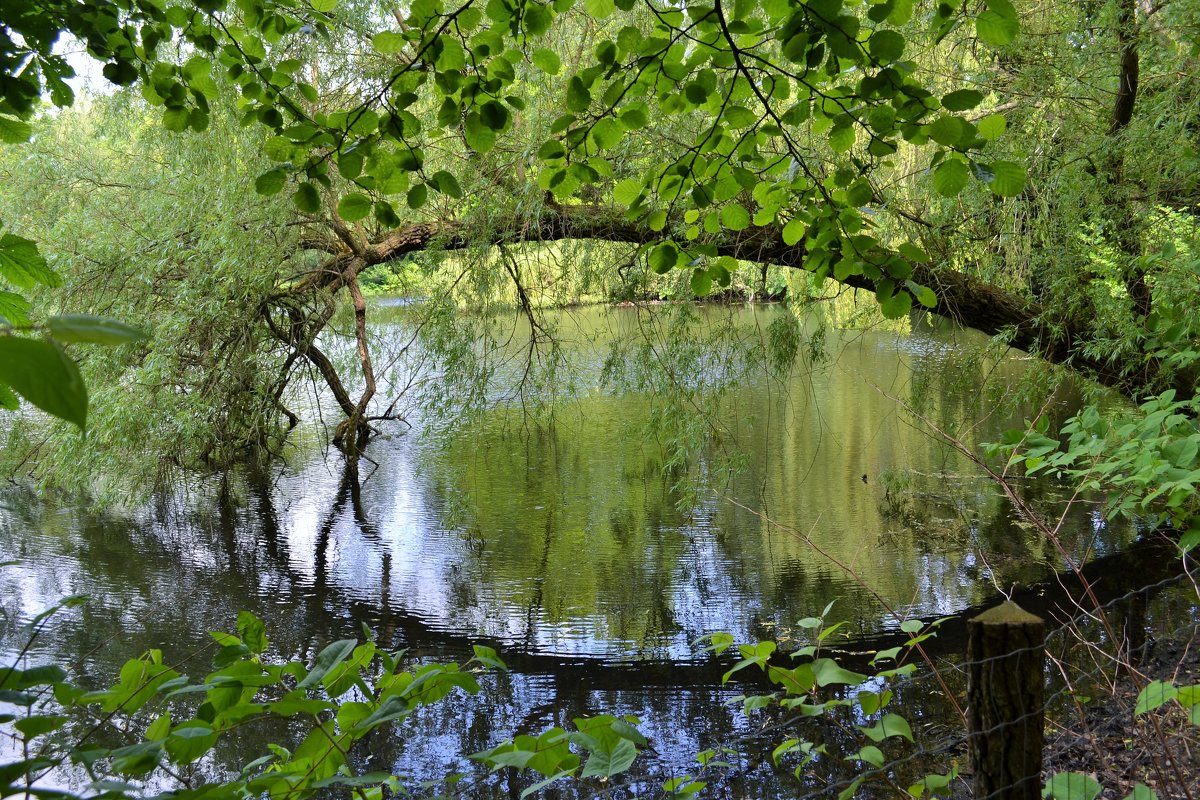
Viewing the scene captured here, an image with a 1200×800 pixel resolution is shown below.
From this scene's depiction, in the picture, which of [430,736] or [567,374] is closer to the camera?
[430,736]

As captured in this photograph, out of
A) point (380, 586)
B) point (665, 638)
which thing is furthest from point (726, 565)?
point (380, 586)

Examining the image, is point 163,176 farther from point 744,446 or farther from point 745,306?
point 744,446

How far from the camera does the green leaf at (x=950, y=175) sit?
1440 mm

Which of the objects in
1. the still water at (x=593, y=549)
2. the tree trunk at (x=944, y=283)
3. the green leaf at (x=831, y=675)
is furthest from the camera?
the tree trunk at (x=944, y=283)

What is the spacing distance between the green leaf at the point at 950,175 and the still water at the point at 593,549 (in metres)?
2.18

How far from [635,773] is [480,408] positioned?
270cm

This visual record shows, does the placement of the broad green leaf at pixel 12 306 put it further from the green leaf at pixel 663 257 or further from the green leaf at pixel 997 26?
the green leaf at pixel 997 26

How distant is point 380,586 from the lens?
17.6ft

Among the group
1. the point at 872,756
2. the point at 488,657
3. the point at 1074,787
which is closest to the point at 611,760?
the point at 488,657

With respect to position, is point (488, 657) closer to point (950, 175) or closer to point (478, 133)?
point (478, 133)

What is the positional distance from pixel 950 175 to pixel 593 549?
Answer: 4706 millimetres

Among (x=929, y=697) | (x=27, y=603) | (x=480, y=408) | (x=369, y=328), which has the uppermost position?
(x=369, y=328)

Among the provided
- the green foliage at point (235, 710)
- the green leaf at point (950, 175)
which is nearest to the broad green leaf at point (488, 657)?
the green foliage at point (235, 710)

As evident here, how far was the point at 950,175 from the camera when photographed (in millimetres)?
1449
